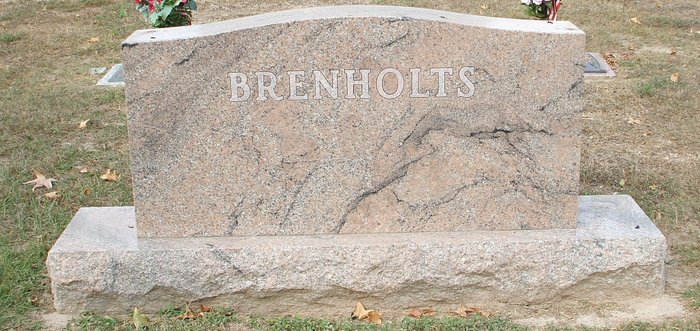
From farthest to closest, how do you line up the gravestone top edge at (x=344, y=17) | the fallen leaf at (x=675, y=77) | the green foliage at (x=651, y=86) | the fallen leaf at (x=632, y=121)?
the fallen leaf at (x=675, y=77), the green foliage at (x=651, y=86), the fallen leaf at (x=632, y=121), the gravestone top edge at (x=344, y=17)

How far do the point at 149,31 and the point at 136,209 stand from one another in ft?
2.54

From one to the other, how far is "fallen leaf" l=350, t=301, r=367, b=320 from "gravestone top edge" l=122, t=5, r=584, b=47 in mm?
1230

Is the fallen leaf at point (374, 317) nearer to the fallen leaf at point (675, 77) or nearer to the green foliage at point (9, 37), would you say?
the fallen leaf at point (675, 77)

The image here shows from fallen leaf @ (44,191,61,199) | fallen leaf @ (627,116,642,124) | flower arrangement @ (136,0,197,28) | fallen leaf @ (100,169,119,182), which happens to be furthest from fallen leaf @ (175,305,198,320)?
fallen leaf @ (627,116,642,124)

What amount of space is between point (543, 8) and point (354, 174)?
9.23ft

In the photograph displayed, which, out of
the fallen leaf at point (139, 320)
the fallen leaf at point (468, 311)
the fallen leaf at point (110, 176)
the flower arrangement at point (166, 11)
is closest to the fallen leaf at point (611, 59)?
the flower arrangement at point (166, 11)

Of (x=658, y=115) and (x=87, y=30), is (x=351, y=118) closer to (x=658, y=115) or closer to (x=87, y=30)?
(x=658, y=115)

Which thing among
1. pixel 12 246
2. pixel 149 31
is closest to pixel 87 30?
pixel 12 246

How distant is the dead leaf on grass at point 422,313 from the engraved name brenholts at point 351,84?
0.93 metres

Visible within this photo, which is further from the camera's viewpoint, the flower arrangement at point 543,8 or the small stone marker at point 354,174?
the flower arrangement at point 543,8

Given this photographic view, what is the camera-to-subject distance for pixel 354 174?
3742 millimetres

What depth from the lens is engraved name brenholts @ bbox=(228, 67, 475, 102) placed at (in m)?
3.63

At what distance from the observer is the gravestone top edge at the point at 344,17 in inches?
141

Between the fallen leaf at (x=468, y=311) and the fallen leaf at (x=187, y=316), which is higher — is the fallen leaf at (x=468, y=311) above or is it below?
below
